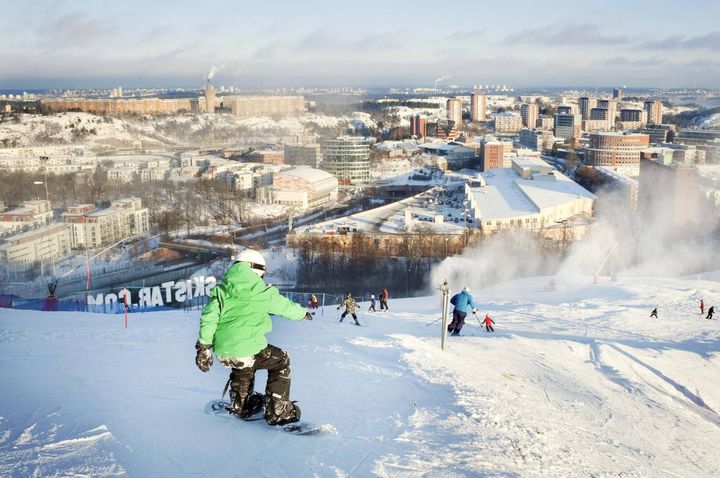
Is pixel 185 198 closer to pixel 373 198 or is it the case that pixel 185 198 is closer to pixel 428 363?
pixel 373 198

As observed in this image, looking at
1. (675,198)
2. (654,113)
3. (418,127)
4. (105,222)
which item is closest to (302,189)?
(105,222)

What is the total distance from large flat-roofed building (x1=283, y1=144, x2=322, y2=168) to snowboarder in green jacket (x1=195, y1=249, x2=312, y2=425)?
2840 cm

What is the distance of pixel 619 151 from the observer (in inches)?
1328

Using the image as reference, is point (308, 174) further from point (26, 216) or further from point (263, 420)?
point (263, 420)

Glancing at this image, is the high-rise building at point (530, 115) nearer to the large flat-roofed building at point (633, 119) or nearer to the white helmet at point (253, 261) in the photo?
the large flat-roofed building at point (633, 119)

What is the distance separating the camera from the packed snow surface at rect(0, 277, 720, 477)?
6.11 feet

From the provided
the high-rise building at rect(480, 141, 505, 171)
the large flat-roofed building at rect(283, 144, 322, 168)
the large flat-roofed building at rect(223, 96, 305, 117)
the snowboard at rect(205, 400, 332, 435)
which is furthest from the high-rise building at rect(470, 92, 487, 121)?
the snowboard at rect(205, 400, 332, 435)

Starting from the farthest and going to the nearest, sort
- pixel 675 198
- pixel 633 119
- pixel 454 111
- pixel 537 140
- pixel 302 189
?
pixel 454 111 → pixel 633 119 → pixel 537 140 → pixel 302 189 → pixel 675 198

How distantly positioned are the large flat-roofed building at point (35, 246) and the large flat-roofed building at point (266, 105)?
943 inches

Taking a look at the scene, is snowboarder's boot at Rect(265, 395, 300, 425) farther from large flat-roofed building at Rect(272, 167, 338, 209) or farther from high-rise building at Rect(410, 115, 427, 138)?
high-rise building at Rect(410, 115, 427, 138)

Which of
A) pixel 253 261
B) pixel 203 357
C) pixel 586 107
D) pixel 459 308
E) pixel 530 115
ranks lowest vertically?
pixel 459 308

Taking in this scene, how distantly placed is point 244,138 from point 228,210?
63.5 ft

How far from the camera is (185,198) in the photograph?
68.5ft

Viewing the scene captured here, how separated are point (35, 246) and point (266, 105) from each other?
2664 centimetres
